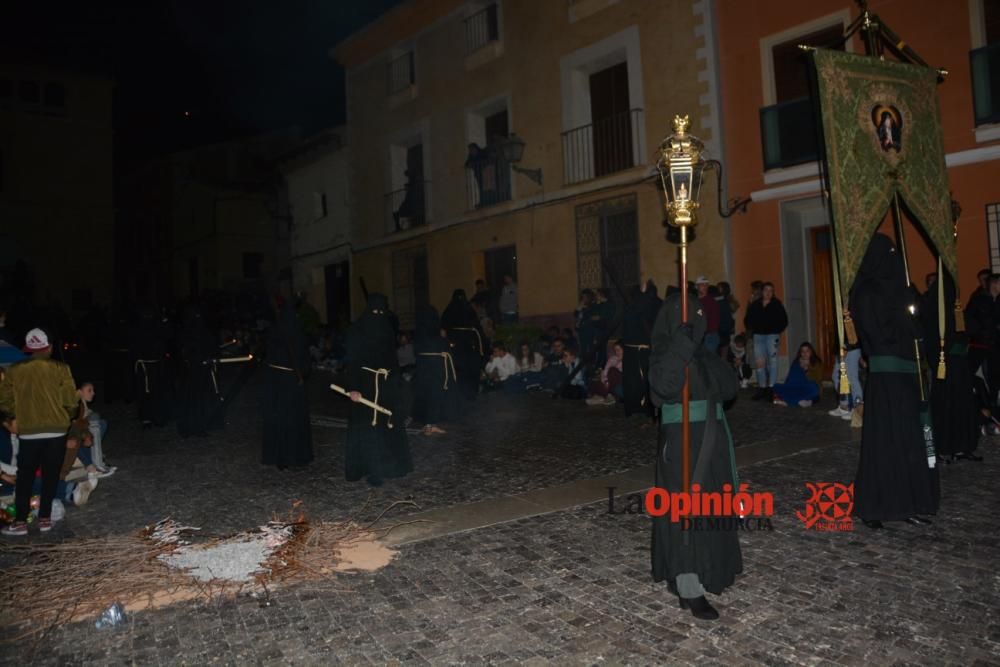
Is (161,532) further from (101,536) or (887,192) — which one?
(887,192)

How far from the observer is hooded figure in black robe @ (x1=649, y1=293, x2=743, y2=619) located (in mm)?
3781

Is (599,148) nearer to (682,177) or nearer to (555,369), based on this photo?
(555,369)

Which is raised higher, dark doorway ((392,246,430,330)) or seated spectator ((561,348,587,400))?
dark doorway ((392,246,430,330))

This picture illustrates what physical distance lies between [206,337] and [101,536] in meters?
5.36

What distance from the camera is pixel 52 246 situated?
1163 inches

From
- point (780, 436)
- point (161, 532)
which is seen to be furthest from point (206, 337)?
point (780, 436)

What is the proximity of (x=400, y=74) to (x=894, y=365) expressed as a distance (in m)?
19.4

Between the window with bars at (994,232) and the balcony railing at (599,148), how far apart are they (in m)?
6.49

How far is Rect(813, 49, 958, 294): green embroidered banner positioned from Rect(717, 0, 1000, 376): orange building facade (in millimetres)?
5601

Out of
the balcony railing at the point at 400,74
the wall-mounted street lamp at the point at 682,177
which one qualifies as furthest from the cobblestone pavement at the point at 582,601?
the balcony railing at the point at 400,74

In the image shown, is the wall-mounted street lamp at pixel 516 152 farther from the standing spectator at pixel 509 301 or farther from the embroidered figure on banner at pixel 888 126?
the embroidered figure on banner at pixel 888 126

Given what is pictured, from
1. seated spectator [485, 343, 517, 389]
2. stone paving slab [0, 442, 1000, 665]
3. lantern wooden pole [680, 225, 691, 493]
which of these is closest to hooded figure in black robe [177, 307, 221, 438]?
seated spectator [485, 343, 517, 389]

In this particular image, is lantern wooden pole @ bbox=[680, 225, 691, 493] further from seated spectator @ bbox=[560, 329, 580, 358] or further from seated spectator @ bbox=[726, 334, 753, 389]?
seated spectator @ bbox=[560, 329, 580, 358]

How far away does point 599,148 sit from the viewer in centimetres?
1638
